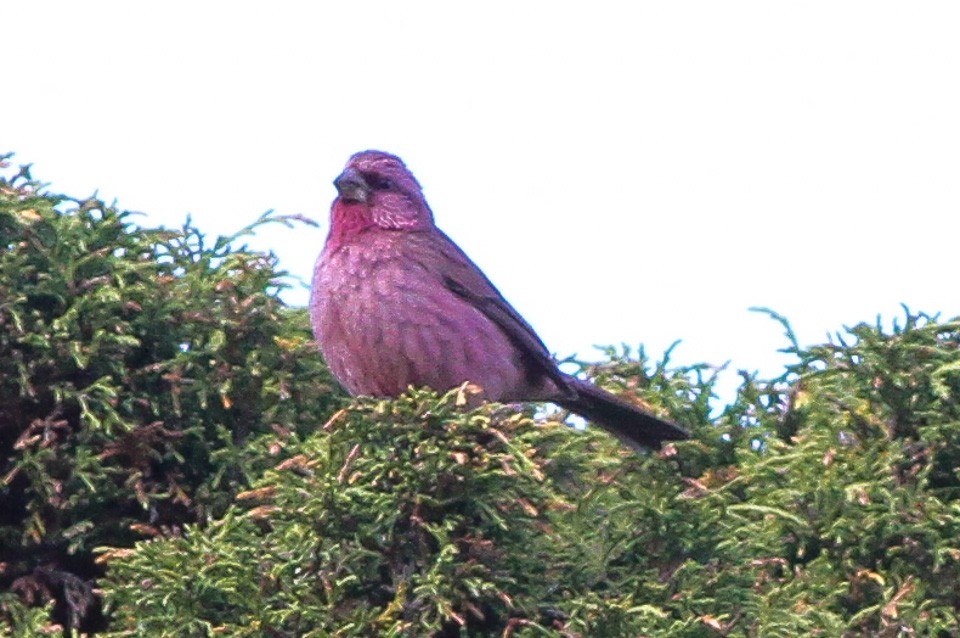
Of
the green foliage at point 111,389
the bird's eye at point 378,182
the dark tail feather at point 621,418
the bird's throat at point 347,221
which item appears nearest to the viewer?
the green foliage at point 111,389

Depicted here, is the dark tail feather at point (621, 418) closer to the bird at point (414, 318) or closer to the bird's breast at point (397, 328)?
the bird at point (414, 318)

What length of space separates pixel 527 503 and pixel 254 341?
135 cm

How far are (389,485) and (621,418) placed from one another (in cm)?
162

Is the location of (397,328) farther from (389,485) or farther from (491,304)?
(389,485)

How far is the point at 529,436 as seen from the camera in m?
4.68

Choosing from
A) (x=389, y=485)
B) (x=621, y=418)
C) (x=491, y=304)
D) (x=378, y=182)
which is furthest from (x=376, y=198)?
(x=389, y=485)

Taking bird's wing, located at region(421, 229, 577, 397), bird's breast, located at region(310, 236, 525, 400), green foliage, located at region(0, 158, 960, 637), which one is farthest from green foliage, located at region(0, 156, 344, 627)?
bird's wing, located at region(421, 229, 577, 397)

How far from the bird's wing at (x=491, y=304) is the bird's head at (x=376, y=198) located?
0.15 meters

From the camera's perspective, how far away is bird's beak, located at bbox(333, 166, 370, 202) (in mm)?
6598

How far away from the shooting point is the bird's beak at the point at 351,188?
21.6ft

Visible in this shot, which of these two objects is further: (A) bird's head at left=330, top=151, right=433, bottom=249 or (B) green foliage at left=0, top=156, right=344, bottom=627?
(A) bird's head at left=330, top=151, right=433, bottom=249

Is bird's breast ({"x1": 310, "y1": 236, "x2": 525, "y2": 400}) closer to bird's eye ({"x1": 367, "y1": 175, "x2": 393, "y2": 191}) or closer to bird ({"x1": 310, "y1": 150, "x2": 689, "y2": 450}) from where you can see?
bird ({"x1": 310, "y1": 150, "x2": 689, "y2": 450})

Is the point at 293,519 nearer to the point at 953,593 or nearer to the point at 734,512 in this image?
the point at 734,512

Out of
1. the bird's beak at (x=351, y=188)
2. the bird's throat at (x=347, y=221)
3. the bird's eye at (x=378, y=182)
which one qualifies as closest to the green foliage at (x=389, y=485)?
the bird's throat at (x=347, y=221)
